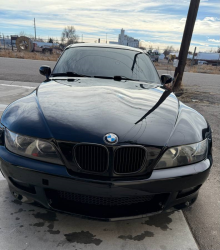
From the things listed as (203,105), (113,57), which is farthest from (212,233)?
(203,105)

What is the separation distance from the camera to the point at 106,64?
3.39m

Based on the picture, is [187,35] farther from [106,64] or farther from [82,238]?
[82,238]

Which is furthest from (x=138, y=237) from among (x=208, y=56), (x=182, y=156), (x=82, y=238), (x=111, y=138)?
(x=208, y=56)

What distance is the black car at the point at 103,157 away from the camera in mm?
1674

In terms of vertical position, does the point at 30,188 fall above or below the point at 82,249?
above

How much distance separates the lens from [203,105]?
22.5 feet

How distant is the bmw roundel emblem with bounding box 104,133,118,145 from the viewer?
1.67 m

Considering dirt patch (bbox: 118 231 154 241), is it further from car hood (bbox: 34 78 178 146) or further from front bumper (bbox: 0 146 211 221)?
car hood (bbox: 34 78 178 146)

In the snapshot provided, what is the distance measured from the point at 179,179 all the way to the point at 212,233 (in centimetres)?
73

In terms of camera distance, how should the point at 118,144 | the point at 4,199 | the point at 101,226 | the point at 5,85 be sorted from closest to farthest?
1. the point at 118,144
2. the point at 101,226
3. the point at 4,199
4. the point at 5,85

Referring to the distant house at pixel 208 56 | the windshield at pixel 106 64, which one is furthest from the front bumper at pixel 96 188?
the distant house at pixel 208 56

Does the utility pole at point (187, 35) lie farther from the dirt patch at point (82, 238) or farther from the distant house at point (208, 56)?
the distant house at point (208, 56)

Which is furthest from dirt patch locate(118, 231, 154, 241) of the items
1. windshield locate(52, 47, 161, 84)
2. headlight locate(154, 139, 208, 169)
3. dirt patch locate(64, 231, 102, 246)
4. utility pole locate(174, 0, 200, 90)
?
utility pole locate(174, 0, 200, 90)

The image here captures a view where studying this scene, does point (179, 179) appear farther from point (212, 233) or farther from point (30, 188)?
point (30, 188)
